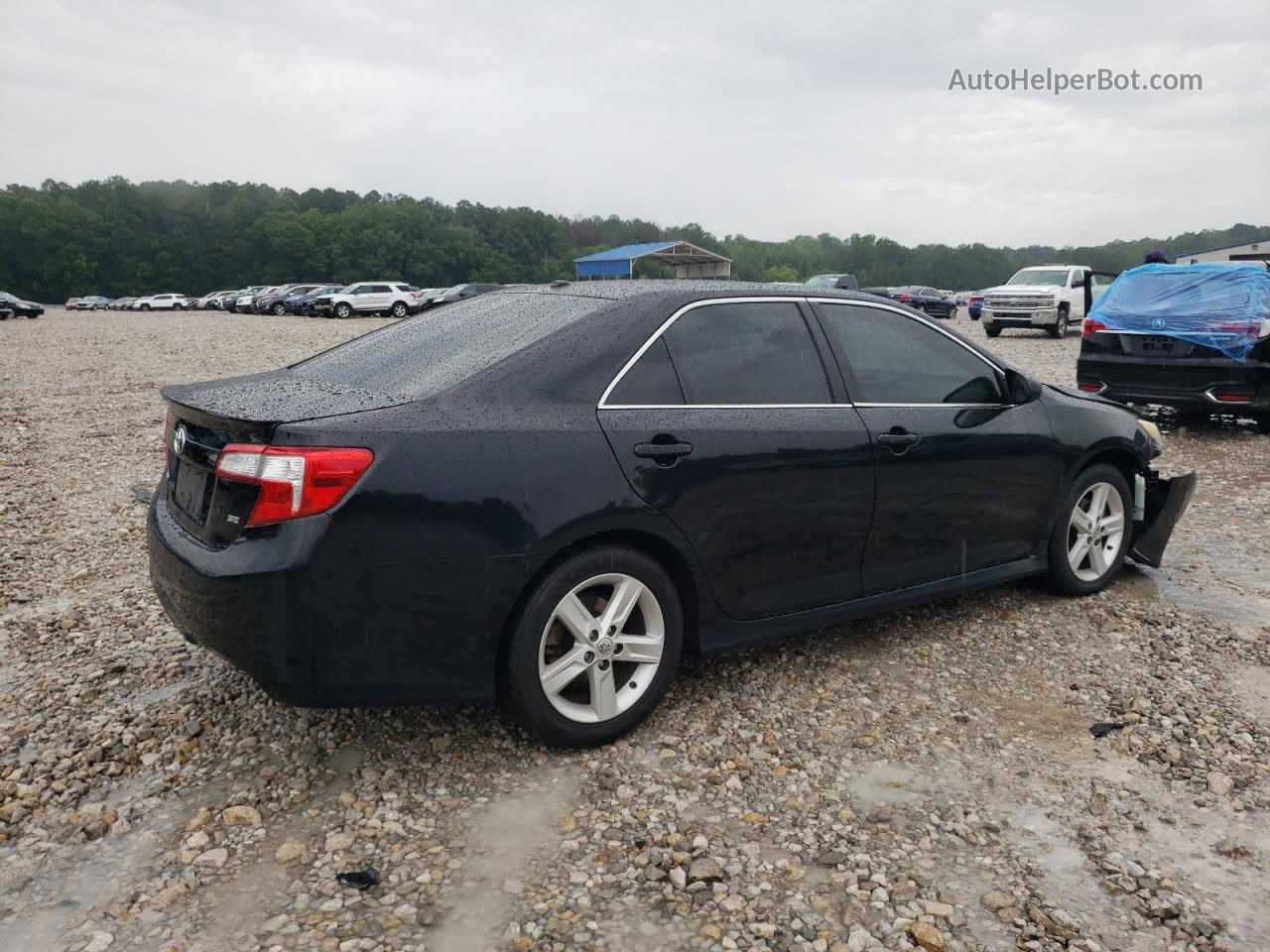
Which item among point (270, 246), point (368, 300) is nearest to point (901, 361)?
point (368, 300)

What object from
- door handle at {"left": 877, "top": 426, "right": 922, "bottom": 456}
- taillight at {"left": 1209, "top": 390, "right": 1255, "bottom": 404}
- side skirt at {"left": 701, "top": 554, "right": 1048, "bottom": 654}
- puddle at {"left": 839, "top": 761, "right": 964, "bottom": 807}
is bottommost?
puddle at {"left": 839, "top": 761, "right": 964, "bottom": 807}

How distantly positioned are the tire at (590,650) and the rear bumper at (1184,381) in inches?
311

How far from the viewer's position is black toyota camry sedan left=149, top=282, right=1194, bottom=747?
2969 millimetres

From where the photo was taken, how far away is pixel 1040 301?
23.9 meters

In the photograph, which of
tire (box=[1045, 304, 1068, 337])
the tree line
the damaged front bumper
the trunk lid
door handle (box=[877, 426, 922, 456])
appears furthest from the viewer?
the tree line

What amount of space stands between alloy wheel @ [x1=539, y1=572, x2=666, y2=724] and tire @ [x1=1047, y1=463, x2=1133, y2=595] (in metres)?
2.45

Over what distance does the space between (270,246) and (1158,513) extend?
112648 mm

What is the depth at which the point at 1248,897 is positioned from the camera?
2.68 m

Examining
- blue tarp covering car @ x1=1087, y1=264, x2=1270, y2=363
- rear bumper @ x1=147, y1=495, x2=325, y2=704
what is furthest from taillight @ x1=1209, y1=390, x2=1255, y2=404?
rear bumper @ x1=147, y1=495, x2=325, y2=704

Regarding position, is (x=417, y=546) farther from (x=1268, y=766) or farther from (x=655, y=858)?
(x=1268, y=766)

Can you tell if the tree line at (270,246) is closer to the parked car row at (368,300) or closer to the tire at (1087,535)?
the parked car row at (368,300)

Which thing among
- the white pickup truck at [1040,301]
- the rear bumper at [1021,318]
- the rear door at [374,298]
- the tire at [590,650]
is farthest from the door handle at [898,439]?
the rear door at [374,298]

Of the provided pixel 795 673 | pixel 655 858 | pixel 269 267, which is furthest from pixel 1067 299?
pixel 269 267

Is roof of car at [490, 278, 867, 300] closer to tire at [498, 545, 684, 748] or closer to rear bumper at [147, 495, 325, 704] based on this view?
tire at [498, 545, 684, 748]
